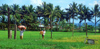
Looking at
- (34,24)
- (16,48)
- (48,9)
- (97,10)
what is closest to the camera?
(16,48)

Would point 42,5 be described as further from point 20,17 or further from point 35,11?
point 20,17

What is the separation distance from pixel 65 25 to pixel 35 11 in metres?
17.0


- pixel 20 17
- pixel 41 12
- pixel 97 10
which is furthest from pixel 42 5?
pixel 97 10

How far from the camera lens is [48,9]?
66188 millimetres

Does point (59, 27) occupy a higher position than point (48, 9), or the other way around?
point (48, 9)

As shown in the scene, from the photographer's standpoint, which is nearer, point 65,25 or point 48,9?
point 65,25

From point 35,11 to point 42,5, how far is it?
173 inches

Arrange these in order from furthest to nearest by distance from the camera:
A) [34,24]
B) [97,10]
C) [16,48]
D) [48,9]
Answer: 1. [48,9]
2. [34,24]
3. [97,10]
4. [16,48]

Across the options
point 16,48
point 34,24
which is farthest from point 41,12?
point 16,48

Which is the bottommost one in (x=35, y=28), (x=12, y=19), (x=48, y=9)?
(x=35, y=28)

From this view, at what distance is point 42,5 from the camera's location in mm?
69125

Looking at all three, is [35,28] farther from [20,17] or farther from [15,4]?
[15,4]

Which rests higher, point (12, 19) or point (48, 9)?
point (48, 9)

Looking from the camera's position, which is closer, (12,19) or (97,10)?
(97,10)
